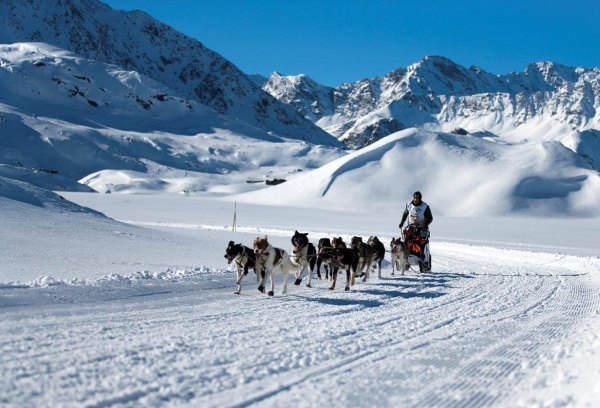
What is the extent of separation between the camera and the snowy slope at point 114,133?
127 metres

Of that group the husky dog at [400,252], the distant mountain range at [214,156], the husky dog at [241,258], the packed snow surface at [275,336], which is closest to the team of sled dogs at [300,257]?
the husky dog at [241,258]

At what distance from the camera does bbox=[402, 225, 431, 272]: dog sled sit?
51.8 feet

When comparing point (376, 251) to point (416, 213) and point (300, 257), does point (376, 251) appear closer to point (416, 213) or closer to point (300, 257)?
point (416, 213)

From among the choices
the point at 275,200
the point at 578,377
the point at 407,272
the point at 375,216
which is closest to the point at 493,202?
the point at 375,216

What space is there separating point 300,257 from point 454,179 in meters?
61.4

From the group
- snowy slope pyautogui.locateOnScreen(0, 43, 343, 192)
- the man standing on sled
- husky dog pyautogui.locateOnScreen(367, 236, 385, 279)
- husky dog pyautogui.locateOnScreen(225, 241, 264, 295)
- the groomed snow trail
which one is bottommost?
the groomed snow trail

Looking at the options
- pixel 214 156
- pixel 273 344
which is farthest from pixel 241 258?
pixel 214 156

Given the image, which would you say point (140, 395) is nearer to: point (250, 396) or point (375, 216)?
point (250, 396)

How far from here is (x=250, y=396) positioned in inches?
187

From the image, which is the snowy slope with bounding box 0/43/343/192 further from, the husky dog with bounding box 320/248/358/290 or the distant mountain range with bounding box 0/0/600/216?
the husky dog with bounding box 320/248/358/290

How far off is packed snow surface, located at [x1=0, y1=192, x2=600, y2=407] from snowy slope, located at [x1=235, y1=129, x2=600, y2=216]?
172ft

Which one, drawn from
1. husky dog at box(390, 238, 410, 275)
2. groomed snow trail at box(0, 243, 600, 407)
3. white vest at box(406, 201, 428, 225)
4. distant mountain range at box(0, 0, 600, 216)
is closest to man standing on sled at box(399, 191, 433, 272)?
white vest at box(406, 201, 428, 225)

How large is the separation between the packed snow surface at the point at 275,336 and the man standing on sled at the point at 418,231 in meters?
0.93

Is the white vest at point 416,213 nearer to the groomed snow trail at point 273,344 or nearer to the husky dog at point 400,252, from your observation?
the husky dog at point 400,252
